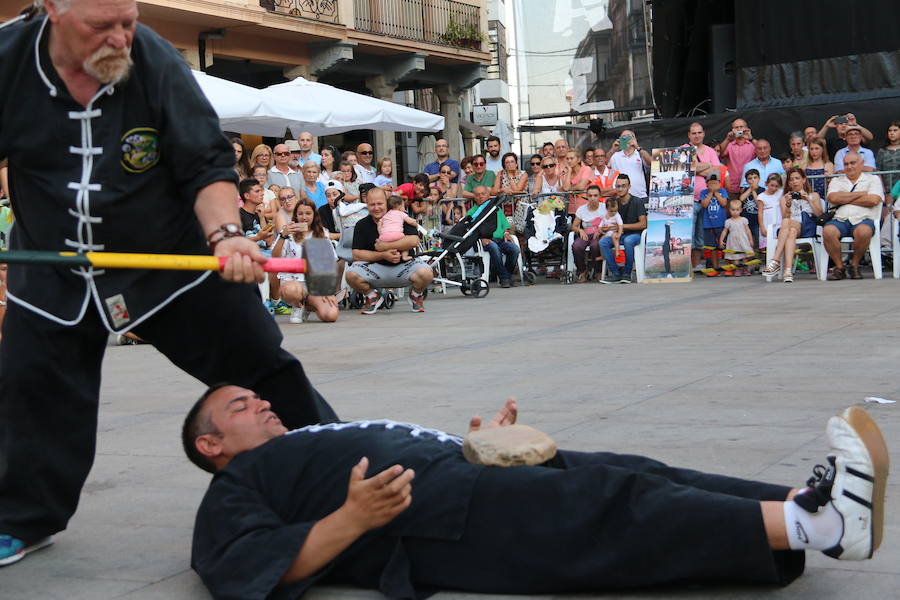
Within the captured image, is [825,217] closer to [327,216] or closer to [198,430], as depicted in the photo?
[327,216]

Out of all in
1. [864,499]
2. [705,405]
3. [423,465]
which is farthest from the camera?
[705,405]

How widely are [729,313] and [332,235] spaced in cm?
504

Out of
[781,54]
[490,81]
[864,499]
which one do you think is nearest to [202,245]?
[864,499]

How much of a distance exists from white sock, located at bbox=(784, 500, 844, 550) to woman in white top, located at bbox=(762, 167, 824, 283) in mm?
11347

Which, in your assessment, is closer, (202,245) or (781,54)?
(202,245)

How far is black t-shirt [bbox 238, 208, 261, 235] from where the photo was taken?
12.3m

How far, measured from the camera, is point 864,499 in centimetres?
271

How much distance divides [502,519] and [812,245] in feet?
38.9

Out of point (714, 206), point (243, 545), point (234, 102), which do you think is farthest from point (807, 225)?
point (243, 545)

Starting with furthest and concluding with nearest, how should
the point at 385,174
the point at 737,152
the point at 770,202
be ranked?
the point at 385,174 < the point at 737,152 < the point at 770,202

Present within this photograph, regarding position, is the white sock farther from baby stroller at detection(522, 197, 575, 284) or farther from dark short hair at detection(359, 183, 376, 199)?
baby stroller at detection(522, 197, 575, 284)

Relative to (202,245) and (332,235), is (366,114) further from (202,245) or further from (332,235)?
(202,245)

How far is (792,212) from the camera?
13953 millimetres

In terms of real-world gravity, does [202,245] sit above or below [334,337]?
above
